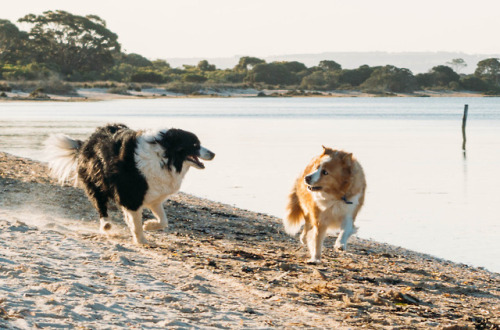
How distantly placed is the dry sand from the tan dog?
1.20 feet

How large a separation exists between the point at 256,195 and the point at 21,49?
254 ft

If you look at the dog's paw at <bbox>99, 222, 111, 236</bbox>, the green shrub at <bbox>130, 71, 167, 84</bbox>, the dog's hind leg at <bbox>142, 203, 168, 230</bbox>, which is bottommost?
the dog's paw at <bbox>99, 222, 111, 236</bbox>

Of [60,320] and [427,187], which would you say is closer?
[60,320]

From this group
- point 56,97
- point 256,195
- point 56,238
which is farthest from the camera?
point 56,97

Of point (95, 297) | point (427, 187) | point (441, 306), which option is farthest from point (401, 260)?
point (427, 187)

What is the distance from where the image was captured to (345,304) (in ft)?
19.1

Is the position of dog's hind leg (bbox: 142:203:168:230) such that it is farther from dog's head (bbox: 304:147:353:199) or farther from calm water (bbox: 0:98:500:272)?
calm water (bbox: 0:98:500:272)

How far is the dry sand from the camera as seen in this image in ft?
16.3

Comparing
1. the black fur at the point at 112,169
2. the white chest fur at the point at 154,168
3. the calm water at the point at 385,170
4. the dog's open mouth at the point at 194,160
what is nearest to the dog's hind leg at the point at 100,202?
the black fur at the point at 112,169

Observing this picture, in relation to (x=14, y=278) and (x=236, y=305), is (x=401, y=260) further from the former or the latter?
(x=14, y=278)

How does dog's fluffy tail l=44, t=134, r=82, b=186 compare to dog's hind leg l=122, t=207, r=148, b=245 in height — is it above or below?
above

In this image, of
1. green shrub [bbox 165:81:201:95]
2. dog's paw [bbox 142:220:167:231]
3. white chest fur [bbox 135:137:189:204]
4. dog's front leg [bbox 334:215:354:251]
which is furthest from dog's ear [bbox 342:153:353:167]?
green shrub [bbox 165:81:201:95]

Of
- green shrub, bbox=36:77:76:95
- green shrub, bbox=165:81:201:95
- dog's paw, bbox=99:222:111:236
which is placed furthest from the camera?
green shrub, bbox=165:81:201:95

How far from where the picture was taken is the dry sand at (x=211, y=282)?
16.3 ft
